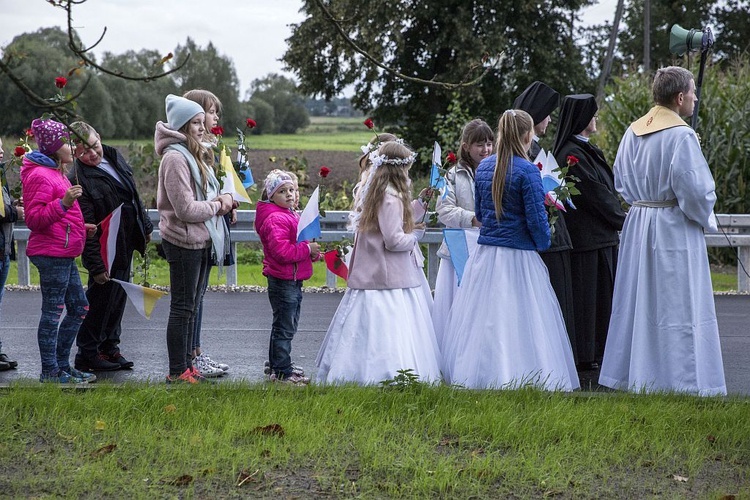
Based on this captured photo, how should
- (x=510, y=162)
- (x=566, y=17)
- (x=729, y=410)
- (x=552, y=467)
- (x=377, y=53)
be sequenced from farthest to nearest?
(x=566, y=17)
(x=377, y=53)
(x=510, y=162)
(x=729, y=410)
(x=552, y=467)

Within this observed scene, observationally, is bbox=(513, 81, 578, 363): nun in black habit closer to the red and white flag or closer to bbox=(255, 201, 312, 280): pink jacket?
Answer: bbox=(255, 201, 312, 280): pink jacket

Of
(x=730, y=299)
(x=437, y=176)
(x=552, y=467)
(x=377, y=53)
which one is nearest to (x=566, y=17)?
(x=377, y=53)

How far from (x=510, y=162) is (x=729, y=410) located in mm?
2171

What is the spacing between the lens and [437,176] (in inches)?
311

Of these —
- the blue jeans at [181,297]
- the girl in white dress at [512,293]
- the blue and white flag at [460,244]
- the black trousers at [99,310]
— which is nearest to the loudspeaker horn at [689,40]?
the girl in white dress at [512,293]

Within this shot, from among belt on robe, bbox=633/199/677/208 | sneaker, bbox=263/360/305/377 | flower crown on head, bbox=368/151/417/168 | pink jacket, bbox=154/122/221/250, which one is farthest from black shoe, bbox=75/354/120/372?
belt on robe, bbox=633/199/677/208

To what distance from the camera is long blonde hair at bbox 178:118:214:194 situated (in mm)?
7043

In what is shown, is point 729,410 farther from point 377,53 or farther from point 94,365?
point 377,53

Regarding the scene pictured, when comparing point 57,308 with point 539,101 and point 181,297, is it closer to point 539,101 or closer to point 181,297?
point 181,297

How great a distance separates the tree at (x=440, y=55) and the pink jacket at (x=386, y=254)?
2536cm

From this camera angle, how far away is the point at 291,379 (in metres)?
7.41

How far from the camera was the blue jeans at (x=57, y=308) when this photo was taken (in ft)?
23.4

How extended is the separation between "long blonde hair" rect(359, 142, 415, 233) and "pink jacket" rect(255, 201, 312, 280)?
0.52 m

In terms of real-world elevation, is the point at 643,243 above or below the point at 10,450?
above
